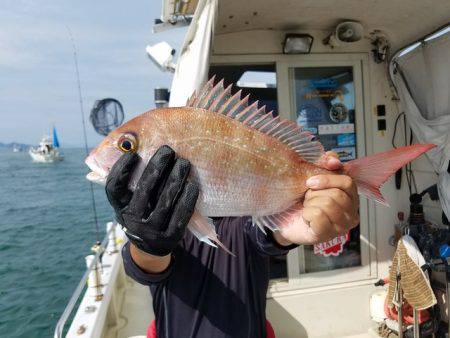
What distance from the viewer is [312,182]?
1.35m

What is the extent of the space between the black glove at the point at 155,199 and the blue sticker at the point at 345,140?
309cm

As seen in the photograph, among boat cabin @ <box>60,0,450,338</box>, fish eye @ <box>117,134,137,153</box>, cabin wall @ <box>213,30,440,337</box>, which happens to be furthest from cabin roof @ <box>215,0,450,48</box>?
fish eye @ <box>117,134,137,153</box>

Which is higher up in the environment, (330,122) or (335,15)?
(335,15)

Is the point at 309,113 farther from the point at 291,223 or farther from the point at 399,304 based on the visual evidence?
the point at 291,223

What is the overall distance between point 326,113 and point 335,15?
103 cm

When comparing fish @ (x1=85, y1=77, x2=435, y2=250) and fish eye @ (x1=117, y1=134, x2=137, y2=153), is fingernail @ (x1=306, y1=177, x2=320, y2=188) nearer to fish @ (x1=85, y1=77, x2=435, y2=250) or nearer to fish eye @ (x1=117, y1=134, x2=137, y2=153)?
fish @ (x1=85, y1=77, x2=435, y2=250)

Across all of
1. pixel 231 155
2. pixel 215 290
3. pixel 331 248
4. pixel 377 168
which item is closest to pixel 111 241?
pixel 331 248

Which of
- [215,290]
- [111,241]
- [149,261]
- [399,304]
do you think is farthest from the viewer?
[111,241]

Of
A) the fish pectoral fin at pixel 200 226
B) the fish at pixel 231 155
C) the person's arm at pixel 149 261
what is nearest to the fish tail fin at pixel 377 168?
the fish at pixel 231 155

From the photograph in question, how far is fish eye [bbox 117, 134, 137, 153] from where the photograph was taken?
130cm

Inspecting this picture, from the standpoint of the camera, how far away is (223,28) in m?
3.60

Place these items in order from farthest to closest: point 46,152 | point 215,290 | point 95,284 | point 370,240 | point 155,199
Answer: point 46,152, point 370,240, point 95,284, point 215,290, point 155,199

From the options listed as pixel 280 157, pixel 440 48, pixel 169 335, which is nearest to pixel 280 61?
pixel 440 48

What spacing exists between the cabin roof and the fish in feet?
6.91
